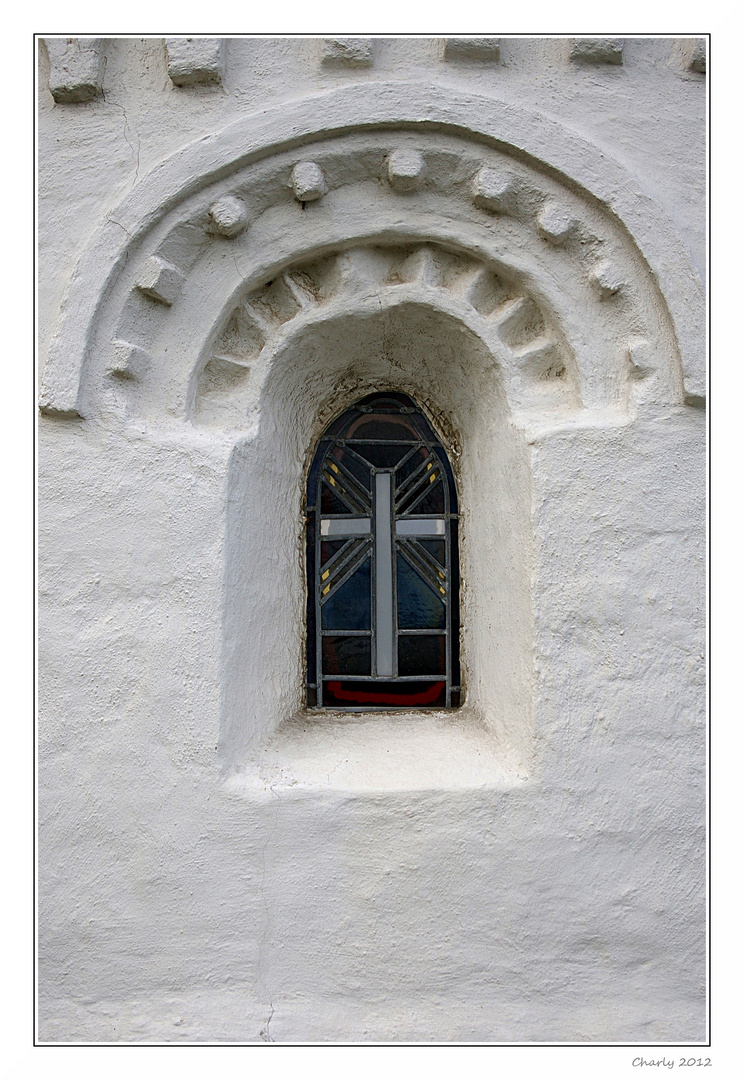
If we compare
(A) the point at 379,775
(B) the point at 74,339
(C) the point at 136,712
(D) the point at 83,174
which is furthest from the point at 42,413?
(A) the point at 379,775

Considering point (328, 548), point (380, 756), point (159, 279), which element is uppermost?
point (159, 279)

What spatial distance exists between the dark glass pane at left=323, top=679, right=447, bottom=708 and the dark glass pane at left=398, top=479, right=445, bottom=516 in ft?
2.08

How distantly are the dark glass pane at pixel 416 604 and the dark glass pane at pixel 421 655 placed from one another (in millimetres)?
45

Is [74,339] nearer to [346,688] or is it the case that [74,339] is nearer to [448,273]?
[448,273]

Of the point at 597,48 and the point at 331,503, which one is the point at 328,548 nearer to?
the point at 331,503

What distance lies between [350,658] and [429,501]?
2.14 ft

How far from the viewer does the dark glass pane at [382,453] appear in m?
2.19

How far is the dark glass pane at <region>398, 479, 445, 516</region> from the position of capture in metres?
2.18

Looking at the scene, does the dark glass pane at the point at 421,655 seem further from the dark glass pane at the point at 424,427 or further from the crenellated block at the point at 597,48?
the crenellated block at the point at 597,48

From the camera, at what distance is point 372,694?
217 centimetres

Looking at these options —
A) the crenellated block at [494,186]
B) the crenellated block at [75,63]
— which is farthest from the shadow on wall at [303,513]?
the crenellated block at [75,63]

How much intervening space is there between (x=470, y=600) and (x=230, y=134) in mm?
1643

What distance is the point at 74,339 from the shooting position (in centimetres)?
171

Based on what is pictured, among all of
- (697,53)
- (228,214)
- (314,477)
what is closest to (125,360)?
(228,214)
